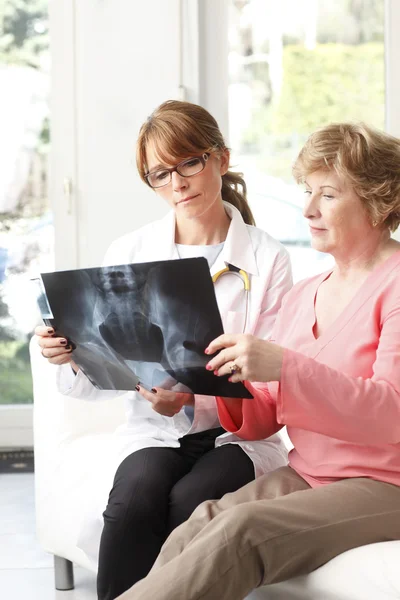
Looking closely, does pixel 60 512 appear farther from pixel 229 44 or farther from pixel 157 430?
pixel 229 44

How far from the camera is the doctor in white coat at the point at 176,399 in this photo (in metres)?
1.67

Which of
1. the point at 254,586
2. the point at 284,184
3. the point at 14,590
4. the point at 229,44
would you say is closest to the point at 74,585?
the point at 14,590

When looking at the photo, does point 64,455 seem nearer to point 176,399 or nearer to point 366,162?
point 176,399

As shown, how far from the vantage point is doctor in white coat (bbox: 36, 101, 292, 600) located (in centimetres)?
167

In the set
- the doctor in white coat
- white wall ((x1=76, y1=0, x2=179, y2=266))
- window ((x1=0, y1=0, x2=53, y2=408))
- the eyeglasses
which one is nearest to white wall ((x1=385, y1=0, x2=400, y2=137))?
white wall ((x1=76, y1=0, x2=179, y2=266))

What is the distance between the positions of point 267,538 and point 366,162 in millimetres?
669

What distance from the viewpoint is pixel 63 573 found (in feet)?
7.47

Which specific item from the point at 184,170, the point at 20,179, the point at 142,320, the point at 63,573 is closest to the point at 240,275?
the point at 184,170

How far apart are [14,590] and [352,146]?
1.49 m

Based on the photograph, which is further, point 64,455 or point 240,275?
point 64,455

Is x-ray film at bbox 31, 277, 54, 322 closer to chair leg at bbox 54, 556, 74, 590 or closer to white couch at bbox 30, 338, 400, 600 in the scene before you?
white couch at bbox 30, 338, 400, 600

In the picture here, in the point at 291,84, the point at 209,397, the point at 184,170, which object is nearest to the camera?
the point at 209,397

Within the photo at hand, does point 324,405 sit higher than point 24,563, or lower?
higher

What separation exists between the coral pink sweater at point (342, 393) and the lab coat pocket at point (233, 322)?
177 millimetres
